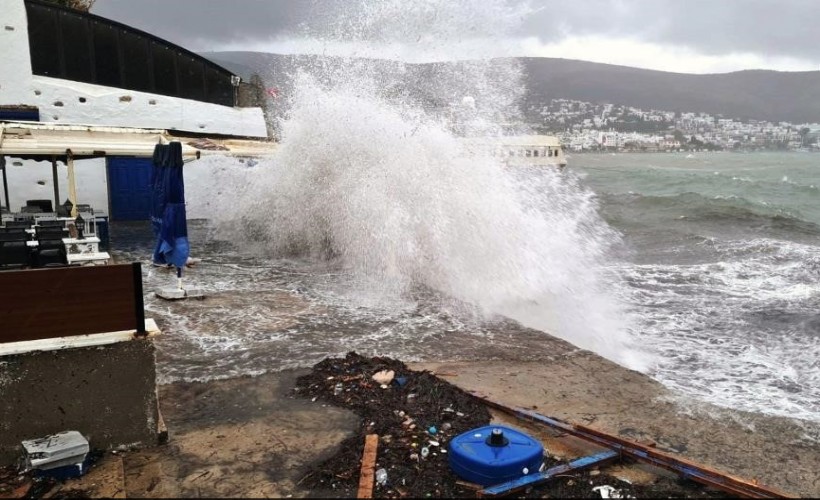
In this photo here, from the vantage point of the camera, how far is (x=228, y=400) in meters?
4.98

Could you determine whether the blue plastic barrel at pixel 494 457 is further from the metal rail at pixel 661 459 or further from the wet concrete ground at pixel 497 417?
the metal rail at pixel 661 459

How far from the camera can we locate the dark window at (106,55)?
1593 centimetres

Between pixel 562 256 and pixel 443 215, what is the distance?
8.95 ft

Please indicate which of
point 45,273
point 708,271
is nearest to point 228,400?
point 45,273

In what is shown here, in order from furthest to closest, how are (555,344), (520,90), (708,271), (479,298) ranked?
(520,90)
(708,271)
(479,298)
(555,344)

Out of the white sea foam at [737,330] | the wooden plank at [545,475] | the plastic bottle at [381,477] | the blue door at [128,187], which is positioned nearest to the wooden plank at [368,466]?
the plastic bottle at [381,477]

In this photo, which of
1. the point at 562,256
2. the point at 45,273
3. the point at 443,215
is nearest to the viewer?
the point at 45,273

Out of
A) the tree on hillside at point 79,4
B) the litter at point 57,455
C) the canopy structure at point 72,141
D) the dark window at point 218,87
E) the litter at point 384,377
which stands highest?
the tree on hillside at point 79,4

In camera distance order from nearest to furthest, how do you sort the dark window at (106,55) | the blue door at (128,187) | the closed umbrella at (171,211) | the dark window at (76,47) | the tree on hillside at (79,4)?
1. the closed umbrella at (171,211)
2. the dark window at (76,47)
3. the dark window at (106,55)
4. the blue door at (128,187)
5. the tree on hillside at (79,4)

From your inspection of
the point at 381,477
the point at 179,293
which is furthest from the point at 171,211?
the point at 381,477

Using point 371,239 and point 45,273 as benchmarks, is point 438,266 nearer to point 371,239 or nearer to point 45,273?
point 371,239

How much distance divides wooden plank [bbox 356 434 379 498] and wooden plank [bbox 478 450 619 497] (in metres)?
0.67

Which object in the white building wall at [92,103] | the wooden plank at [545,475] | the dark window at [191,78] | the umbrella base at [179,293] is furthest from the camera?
the dark window at [191,78]

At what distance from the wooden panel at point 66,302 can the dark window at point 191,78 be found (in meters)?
15.7
